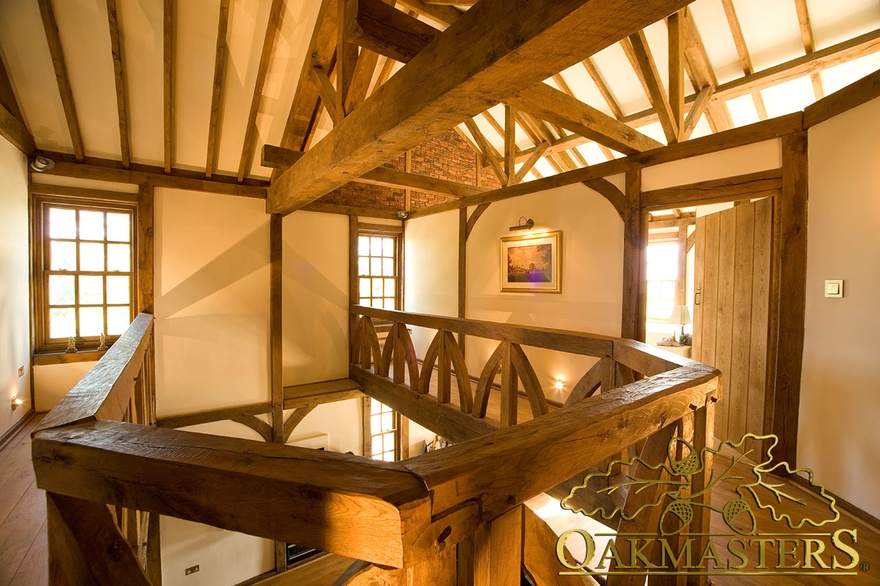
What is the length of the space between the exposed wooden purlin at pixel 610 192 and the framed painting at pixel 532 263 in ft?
1.90

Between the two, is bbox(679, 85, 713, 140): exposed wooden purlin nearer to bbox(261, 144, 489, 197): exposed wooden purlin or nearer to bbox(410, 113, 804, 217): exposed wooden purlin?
bbox(410, 113, 804, 217): exposed wooden purlin

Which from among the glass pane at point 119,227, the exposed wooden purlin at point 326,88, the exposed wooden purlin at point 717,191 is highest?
the exposed wooden purlin at point 326,88

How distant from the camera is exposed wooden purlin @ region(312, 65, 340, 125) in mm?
3266

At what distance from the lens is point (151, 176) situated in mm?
4293

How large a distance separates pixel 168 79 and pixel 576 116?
371 centimetres

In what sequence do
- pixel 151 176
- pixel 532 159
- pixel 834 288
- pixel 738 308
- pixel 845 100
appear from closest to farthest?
pixel 845 100, pixel 834 288, pixel 738 308, pixel 151 176, pixel 532 159

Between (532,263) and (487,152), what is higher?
(487,152)

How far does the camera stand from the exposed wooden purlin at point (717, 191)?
2723 mm

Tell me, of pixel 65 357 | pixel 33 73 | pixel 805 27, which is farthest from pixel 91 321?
pixel 805 27

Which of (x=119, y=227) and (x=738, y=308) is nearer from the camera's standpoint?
(x=738, y=308)

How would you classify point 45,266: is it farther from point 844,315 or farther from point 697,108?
point 697,108

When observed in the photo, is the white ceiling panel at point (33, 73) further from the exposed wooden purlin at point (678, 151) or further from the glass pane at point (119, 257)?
the exposed wooden purlin at point (678, 151)

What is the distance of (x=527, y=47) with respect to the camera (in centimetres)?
127

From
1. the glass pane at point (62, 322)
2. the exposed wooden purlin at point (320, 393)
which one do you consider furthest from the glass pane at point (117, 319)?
the exposed wooden purlin at point (320, 393)
